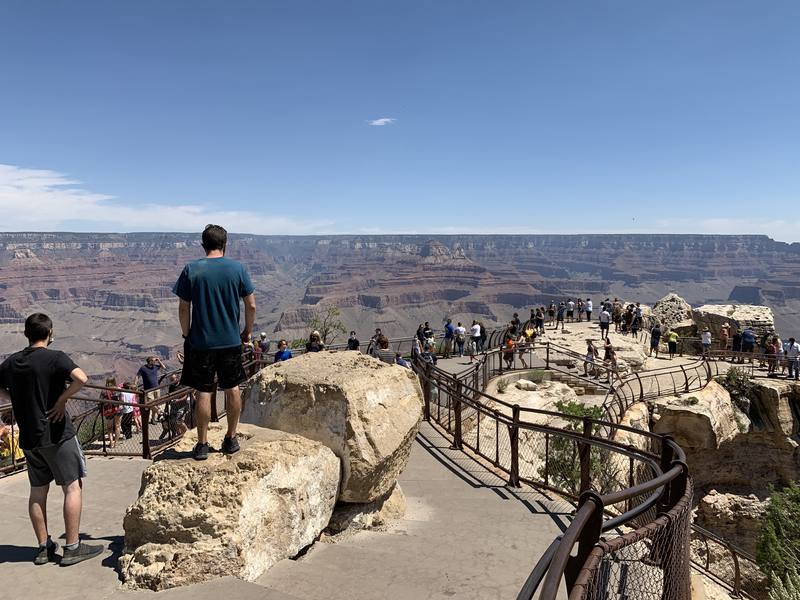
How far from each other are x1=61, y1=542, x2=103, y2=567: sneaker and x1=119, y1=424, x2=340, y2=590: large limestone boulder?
314 millimetres

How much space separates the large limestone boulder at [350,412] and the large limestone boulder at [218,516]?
53 cm

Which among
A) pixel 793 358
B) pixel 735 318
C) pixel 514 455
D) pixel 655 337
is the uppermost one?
pixel 514 455

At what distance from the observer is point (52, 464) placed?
4035 millimetres

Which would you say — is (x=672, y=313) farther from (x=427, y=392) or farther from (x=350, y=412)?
(x=350, y=412)

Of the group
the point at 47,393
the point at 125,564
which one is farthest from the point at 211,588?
the point at 47,393

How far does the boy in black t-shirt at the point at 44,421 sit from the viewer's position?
390 cm

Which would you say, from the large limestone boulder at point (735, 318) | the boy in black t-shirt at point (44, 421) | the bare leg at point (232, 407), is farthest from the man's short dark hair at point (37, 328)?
the large limestone boulder at point (735, 318)

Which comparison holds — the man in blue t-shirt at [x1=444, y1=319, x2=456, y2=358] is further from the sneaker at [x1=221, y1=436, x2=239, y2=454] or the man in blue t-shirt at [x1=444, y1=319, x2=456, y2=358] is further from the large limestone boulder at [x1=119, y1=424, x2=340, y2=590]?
the sneaker at [x1=221, y1=436, x2=239, y2=454]

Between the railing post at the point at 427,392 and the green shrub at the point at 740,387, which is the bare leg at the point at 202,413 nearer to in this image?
the railing post at the point at 427,392

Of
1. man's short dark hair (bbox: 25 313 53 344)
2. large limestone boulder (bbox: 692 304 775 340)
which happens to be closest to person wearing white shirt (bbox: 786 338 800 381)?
large limestone boulder (bbox: 692 304 775 340)

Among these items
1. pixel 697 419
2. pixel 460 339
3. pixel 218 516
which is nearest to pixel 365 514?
pixel 218 516

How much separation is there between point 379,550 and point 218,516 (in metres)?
1.69

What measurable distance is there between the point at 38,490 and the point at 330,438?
2482 millimetres

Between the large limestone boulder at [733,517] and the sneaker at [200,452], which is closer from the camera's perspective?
the sneaker at [200,452]
